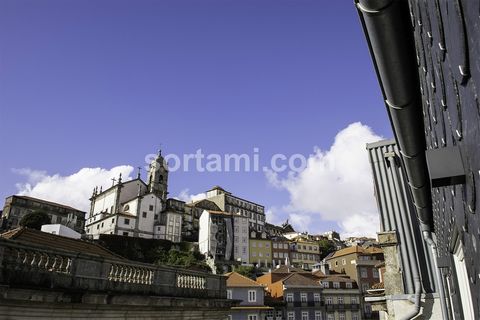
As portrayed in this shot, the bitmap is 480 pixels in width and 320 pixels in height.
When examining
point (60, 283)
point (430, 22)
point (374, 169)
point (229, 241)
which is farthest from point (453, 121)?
point (229, 241)

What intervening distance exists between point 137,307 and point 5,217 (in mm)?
69271

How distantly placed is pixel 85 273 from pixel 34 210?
6974cm

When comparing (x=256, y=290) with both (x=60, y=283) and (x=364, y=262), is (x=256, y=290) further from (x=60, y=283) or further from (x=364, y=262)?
(x=60, y=283)

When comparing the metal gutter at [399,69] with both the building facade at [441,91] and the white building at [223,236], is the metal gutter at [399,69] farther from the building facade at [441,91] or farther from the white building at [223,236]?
the white building at [223,236]

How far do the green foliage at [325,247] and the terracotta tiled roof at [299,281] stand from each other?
4728 centimetres

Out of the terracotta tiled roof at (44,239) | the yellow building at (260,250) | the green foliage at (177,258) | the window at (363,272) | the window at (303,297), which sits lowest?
the window at (303,297)

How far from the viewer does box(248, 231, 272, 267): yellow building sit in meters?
80.1

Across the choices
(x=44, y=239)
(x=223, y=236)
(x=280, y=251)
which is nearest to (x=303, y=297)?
(x=223, y=236)

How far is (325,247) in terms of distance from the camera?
99.9 metres

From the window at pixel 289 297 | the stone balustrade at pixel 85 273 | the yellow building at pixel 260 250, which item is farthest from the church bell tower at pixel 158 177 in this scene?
the stone balustrade at pixel 85 273

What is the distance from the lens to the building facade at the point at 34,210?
66.4 meters

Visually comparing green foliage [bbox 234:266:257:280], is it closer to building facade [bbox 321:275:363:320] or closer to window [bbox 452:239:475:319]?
building facade [bbox 321:275:363:320]

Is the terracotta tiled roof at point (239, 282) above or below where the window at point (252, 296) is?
above

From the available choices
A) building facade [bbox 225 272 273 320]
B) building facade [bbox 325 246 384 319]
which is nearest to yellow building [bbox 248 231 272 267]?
building facade [bbox 325 246 384 319]
